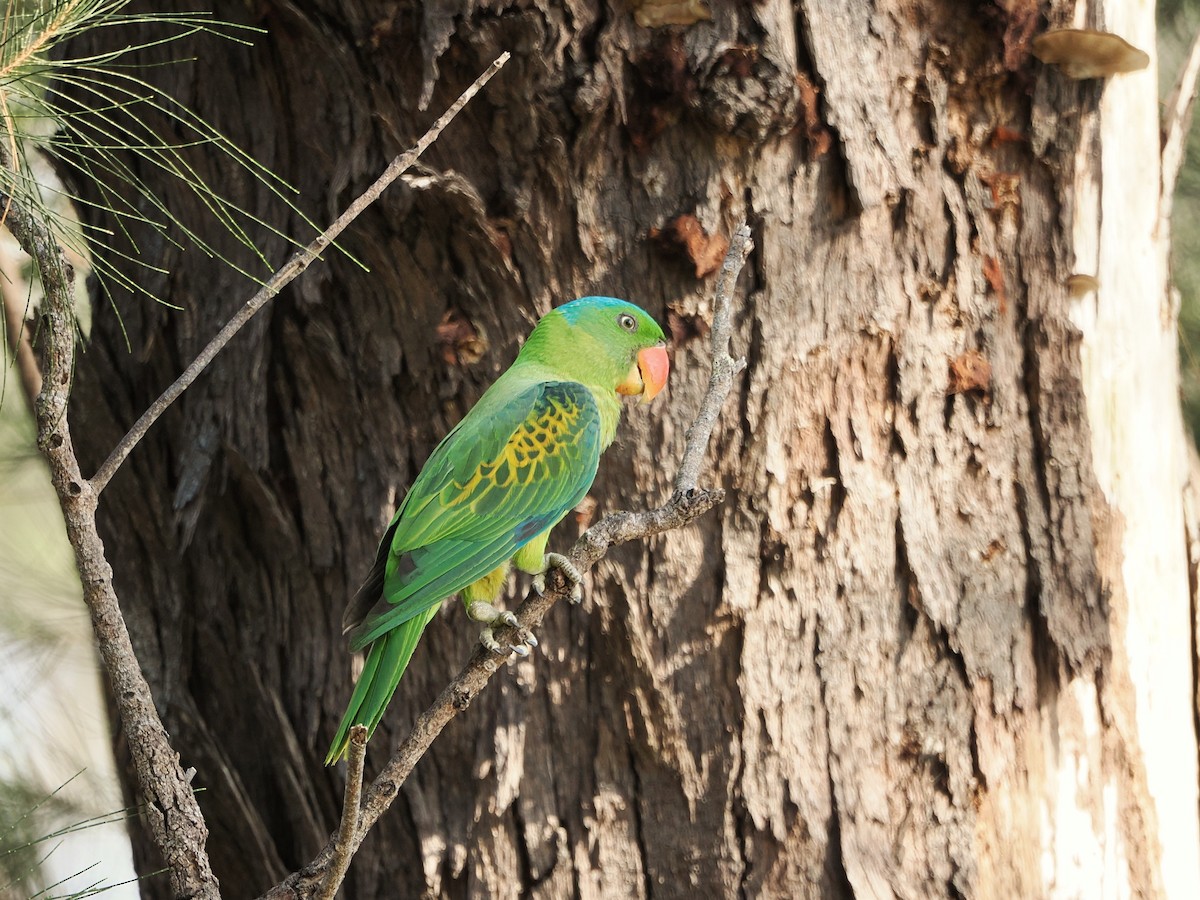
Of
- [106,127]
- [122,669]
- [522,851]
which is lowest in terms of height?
[522,851]

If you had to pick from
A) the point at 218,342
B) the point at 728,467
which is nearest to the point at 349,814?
the point at 218,342

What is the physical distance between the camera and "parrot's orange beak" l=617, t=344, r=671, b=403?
2.47m

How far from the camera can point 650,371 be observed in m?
2.48

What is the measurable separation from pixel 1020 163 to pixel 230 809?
96.7 inches

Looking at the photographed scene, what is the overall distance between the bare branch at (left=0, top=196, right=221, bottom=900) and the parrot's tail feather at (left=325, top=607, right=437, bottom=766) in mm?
376

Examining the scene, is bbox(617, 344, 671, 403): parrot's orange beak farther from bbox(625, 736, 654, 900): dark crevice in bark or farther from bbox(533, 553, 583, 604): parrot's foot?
bbox(625, 736, 654, 900): dark crevice in bark

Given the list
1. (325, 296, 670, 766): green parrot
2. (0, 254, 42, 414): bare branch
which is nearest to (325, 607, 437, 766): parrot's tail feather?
(325, 296, 670, 766): green parrot

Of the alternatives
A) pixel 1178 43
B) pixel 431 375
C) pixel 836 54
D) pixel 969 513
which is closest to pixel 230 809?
Result: pixel 431 375

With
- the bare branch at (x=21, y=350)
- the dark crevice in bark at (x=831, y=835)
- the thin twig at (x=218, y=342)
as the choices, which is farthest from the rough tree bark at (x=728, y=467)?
the thin twig at (x=218, y=342)

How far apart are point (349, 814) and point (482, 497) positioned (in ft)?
3.20

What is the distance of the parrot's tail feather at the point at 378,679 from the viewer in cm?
196

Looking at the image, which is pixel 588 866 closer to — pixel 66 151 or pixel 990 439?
pixel 990 439

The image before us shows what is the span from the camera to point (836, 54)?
2.45 meters

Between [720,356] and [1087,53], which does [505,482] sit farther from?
[1087,53]
